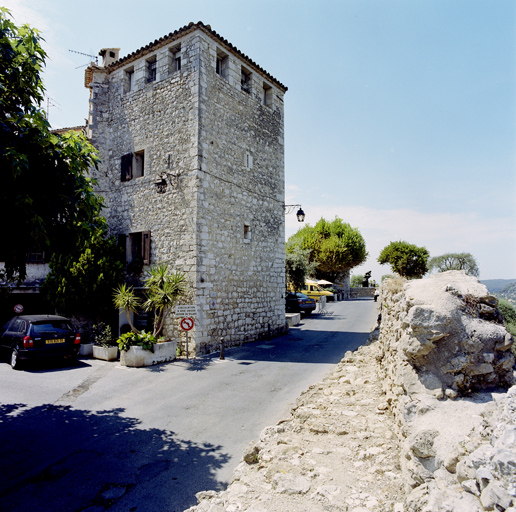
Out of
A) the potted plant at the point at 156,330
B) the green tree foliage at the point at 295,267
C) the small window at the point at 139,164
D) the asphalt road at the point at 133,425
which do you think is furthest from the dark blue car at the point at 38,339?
the green tree foliage at the point at 295,267

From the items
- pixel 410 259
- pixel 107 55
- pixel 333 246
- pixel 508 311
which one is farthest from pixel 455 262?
pixel 107 55

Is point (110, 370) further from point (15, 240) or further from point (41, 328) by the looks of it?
point (15, 240)

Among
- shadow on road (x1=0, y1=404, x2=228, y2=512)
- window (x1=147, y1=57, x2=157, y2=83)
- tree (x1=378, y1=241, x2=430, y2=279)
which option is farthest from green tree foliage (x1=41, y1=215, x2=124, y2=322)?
tree (x1=378, y1=241, x2=430, y2=279)

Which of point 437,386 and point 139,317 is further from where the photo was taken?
point 139,317

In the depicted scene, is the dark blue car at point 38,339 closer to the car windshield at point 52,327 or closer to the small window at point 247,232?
the car windshield at point 52,327

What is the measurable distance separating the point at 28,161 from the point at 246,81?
12.8 metres

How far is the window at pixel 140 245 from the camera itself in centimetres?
1338

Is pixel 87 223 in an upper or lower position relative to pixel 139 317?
upper

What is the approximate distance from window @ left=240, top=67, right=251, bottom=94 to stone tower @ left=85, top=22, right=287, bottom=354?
0.05 metres

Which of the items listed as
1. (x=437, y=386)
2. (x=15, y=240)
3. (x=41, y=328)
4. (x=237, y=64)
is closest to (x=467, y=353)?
(x=437, y=386)

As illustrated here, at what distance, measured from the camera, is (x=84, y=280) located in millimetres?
12727

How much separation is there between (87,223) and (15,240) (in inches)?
40.6

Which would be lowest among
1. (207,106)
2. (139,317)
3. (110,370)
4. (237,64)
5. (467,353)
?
(110,370)

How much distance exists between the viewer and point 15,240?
521 centimetres
